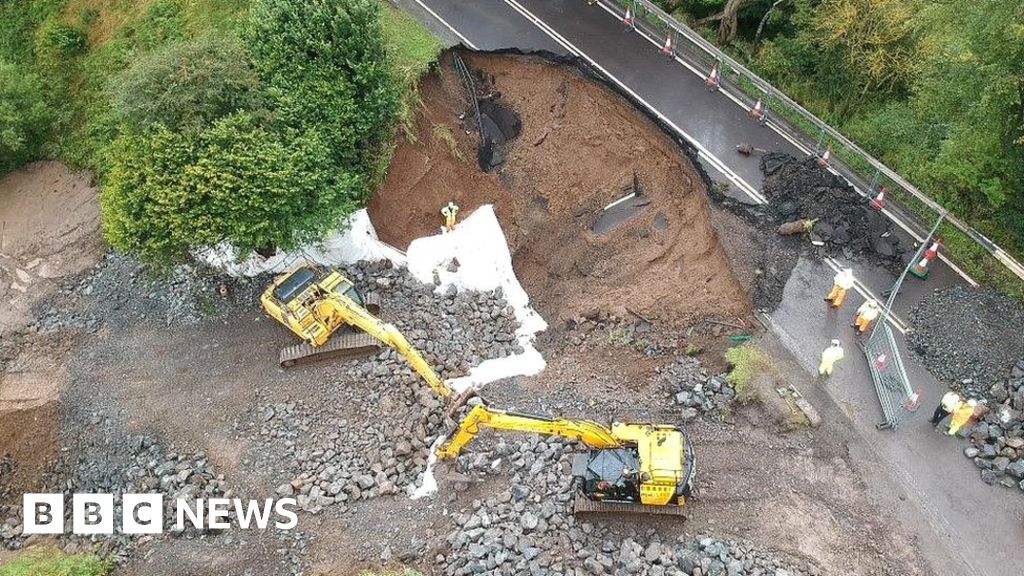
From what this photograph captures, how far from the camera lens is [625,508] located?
1551 centimetres

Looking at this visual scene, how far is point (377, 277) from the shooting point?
70.1 ft

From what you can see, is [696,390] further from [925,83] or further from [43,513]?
[43,513]

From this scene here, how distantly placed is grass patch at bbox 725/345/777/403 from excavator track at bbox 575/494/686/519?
11.4ft

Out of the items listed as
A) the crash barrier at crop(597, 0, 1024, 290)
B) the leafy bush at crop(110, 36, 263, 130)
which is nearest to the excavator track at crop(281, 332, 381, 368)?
the leafy bush at crop(110, 36, 263, 130)

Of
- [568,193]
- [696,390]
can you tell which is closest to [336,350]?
[568,193]

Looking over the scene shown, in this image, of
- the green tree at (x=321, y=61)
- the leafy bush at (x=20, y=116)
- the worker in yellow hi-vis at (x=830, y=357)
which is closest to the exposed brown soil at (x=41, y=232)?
the leafy bush at (x=20, y=116)

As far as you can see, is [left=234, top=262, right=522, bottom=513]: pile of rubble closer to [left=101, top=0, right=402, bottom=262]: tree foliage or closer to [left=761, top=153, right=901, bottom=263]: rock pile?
[left=101, top=0, right=402, bottom=262]: tree foliage

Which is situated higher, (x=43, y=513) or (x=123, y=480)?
(x=123, y=480)

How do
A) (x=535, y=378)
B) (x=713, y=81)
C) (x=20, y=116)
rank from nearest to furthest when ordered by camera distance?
(x=535, y=378), (x=713, y=81), (x=20, y=116)

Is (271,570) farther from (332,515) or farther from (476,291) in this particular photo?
(476,291)

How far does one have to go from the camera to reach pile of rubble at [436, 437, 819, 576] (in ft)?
48.9

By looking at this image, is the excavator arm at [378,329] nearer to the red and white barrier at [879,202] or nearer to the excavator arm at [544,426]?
the excavator arm at [544,426]

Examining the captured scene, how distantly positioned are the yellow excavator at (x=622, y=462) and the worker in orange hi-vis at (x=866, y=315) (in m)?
6.16

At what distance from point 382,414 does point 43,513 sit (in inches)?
344
